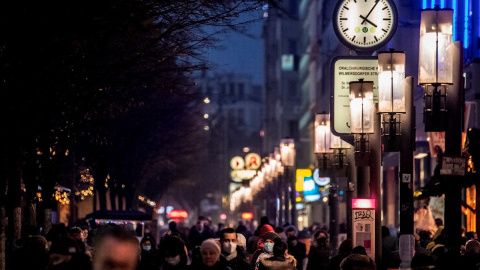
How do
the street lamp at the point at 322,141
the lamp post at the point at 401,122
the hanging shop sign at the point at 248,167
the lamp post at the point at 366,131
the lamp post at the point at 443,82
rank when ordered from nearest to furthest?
the lamp post at the point at 443,82 → the lamp post at the point at 401,122 → the lamp post at the point at 366,131 → the street lamp at the point at 322,141 → the hanging shop sign at the point at 248,167

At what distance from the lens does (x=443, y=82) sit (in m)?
18.7

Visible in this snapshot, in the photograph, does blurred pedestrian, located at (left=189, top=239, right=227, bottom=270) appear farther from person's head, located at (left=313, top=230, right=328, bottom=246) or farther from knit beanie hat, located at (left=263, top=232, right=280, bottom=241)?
person's head, located at (left=313, top=230, right=328, bottom=246)

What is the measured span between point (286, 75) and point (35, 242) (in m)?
115

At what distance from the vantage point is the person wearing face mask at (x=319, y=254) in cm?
2241

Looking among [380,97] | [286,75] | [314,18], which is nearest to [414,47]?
[380,97]

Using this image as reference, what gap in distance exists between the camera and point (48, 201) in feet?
94.1

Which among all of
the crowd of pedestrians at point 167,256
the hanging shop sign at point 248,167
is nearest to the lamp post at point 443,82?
the crowd of pedestrians at point 167,256

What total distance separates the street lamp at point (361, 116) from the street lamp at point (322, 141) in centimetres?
891

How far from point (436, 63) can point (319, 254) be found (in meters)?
5.54

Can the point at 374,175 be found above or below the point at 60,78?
below

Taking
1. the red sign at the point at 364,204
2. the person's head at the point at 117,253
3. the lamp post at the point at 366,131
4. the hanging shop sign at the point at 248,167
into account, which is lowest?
the hanging shop sign at the point at 248,167

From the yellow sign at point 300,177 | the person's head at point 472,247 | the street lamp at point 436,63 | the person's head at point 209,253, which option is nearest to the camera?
the person's head at point 209,253

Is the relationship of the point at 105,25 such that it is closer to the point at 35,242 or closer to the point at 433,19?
the point at 35,242

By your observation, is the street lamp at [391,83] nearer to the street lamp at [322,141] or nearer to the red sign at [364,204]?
the red sign at [364,204]
